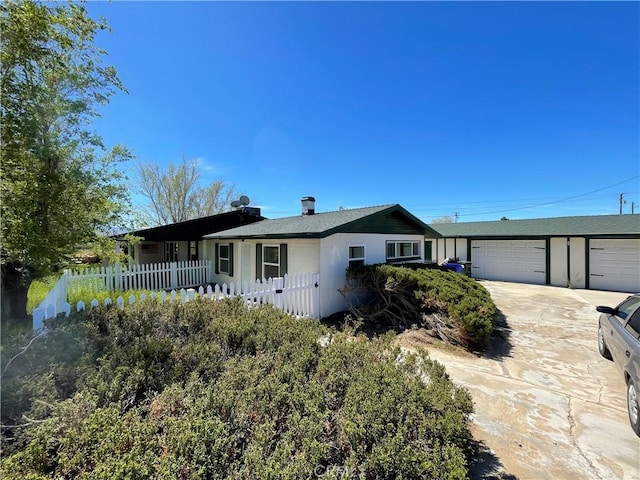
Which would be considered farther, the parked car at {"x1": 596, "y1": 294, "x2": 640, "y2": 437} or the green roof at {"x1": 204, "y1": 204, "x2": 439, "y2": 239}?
the green roof at {"x1": 204, "y1": 204, "x2": 439, "y2": 239}

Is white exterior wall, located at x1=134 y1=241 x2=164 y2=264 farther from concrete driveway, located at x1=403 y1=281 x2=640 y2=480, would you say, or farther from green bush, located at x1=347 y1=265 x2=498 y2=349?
concrete driveway, located at x1=403 y1=281 x2=640 y2=480

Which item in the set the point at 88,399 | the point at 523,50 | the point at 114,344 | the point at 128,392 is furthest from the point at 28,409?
the point at 523,50

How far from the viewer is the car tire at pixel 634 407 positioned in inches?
124

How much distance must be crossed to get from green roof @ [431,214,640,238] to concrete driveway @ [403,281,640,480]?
863 cm

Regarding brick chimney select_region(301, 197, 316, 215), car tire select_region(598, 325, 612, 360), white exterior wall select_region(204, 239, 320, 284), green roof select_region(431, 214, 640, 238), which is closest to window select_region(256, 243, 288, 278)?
white exterior wall select_region(204, 239, 320, 284)

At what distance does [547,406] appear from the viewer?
150 inches

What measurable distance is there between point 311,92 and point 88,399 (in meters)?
11.3

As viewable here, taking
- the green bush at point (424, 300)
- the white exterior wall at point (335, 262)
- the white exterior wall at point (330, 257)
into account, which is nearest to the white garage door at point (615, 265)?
the green bush at point (424, 300)

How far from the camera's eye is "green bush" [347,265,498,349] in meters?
5.98

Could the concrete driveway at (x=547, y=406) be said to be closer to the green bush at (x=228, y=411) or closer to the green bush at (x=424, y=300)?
the green bush at (x=424, y=300)

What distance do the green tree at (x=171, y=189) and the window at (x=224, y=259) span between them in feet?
45.7

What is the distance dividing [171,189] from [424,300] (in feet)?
78.2

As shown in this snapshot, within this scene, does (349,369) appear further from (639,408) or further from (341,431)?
(639,408)

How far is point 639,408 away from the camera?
3.10m
